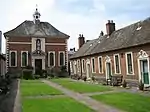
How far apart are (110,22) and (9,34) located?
20.5 meters

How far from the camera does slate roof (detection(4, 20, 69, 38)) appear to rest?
44.5 m

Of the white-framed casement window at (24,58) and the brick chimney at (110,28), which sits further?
the white-framed casement window at (24,58)

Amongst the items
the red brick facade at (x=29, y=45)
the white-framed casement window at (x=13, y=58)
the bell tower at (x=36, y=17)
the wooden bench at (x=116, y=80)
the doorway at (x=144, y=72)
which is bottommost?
the wooden bench at (x=116, y=80)

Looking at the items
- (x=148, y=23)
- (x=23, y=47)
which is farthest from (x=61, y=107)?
(x=23, y=47)

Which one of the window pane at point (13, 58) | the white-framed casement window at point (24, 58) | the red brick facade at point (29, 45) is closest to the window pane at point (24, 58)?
the white-framed casement window at point (24, 58)

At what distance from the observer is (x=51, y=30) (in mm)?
47688

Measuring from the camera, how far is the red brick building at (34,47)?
43469 millimetres

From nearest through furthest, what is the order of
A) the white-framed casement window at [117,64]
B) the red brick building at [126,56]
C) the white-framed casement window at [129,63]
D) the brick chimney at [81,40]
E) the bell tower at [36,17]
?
the red brick building at [126,56] < the white-framed casement window at [129,63] < the white-framed casement window at [117,64] < the brick chimney at [81,40] < the bell tower at [36,17]

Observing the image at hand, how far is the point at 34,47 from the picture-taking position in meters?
44.6

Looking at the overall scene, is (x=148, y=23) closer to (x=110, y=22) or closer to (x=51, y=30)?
(x=110, y=22)

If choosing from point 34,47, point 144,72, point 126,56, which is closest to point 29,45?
point 34,47

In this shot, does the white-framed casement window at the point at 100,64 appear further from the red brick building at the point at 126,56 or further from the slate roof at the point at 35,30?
the slate roof at the point at 35,30

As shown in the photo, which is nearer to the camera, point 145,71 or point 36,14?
point 145,71

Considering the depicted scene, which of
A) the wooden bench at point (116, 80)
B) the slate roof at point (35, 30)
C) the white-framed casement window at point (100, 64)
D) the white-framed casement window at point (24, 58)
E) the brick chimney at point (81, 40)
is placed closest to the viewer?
the wooden bench at point (116, 80)
